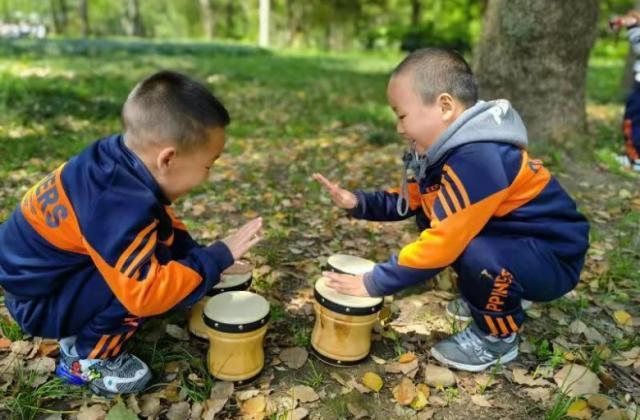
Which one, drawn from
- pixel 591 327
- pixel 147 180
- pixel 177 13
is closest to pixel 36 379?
pixel 147 180

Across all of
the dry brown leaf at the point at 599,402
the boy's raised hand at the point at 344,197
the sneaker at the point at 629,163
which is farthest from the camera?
the sneaker at the point at 629,163

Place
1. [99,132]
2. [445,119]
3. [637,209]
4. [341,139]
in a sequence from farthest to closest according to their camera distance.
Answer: [341,139], [99,132], [637,209], [445,119]

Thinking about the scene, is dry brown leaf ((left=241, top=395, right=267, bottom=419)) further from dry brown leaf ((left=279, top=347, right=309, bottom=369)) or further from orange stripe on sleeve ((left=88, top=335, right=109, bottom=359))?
orange stripe on sleeve ((left=88, top=335, right=109, bottom=359))

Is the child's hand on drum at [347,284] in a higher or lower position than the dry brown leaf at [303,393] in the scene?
higher

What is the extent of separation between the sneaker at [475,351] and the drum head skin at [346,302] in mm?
429

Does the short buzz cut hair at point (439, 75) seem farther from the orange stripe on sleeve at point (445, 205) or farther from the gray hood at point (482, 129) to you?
the orange stripe on sleeve at point (445, 205)

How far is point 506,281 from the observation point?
2.08 metres

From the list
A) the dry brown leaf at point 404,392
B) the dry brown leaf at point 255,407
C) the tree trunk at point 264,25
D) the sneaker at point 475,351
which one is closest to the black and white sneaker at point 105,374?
the dry brown leaf at point 255,407

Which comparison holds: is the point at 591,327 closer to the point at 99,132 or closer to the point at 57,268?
the point at 57,268

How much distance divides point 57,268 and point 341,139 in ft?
14.2

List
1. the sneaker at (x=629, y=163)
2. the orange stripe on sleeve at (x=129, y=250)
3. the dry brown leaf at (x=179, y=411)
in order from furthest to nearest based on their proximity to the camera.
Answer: the sneaker at (x=629, y=163) < the dry brown leaf at (x=179, y=411) < the orange stripe on sleeve at (x=129, y=250)

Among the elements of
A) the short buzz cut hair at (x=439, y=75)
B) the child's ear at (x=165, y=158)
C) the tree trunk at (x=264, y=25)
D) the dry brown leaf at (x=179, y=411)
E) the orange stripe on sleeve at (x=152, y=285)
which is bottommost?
the tree trunk at (x=264, y=25)

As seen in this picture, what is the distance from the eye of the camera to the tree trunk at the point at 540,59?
466 cm

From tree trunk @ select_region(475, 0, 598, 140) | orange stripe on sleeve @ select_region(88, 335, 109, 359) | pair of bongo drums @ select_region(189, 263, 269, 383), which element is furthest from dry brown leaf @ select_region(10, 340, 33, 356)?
tree trunk @ select_region(475, 0, 598, 140)
